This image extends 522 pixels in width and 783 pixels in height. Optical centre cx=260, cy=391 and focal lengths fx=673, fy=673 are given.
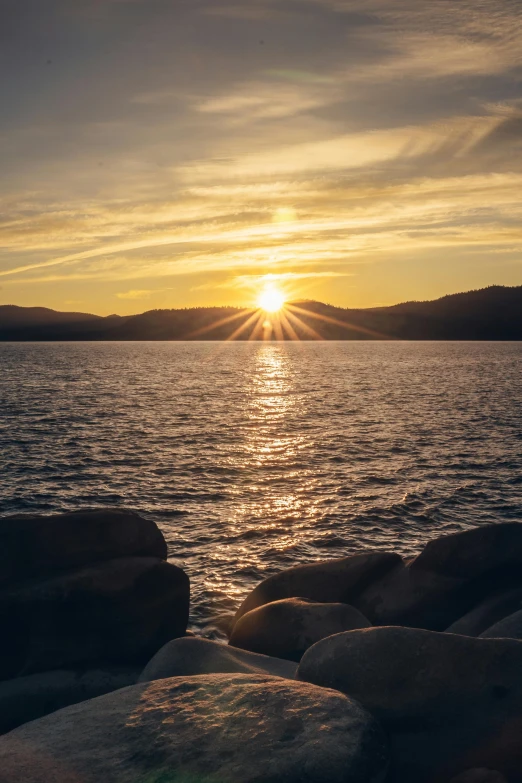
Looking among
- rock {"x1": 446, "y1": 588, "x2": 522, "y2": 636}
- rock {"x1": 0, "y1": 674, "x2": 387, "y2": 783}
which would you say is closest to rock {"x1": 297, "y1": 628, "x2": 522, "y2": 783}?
rock {"x1": 0, "y1": 674, "x2": 387, "y2": 783}

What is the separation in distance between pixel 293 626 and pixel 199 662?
297cm

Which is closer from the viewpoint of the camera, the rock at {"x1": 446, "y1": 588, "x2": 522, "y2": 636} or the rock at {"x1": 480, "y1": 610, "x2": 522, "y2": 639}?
the rock at {"x1": 480, "y1": 610, "x2": 522, "y2": 639}

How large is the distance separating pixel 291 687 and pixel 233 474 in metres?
28.3

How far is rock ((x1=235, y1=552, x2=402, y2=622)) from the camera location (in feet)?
53.1

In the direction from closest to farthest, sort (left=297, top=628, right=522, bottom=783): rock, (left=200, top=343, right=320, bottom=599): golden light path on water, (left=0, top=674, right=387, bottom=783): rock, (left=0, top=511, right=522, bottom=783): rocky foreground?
1. (left=0, top=674, right=387, bottom=783): rock
2. (left=0, top=511, right=522, bottom=783): rocky foreground
3. (left=297, top=628, right=522, bottom=783): rock
4. (left=200, top=343, right=320, bottom=599): golden light path on water

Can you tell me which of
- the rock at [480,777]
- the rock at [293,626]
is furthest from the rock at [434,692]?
the rock at [293,626]

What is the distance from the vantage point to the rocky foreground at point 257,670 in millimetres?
7395

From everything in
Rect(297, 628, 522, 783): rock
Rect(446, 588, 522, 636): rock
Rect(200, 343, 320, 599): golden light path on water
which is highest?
Rect(297, 628, 522, 783): rock

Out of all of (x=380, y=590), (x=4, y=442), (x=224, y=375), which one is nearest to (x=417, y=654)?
(x=380, y=590)

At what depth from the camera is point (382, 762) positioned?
24.6ft

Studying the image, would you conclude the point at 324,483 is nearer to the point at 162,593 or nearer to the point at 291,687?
the point at 162,593

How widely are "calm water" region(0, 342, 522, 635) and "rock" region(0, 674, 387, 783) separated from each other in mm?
10166

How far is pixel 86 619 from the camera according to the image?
13.9 m

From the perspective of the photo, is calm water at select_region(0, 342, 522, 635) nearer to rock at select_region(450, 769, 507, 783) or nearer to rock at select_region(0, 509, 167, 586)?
rock at select_region(0, 509, 167, 586)
